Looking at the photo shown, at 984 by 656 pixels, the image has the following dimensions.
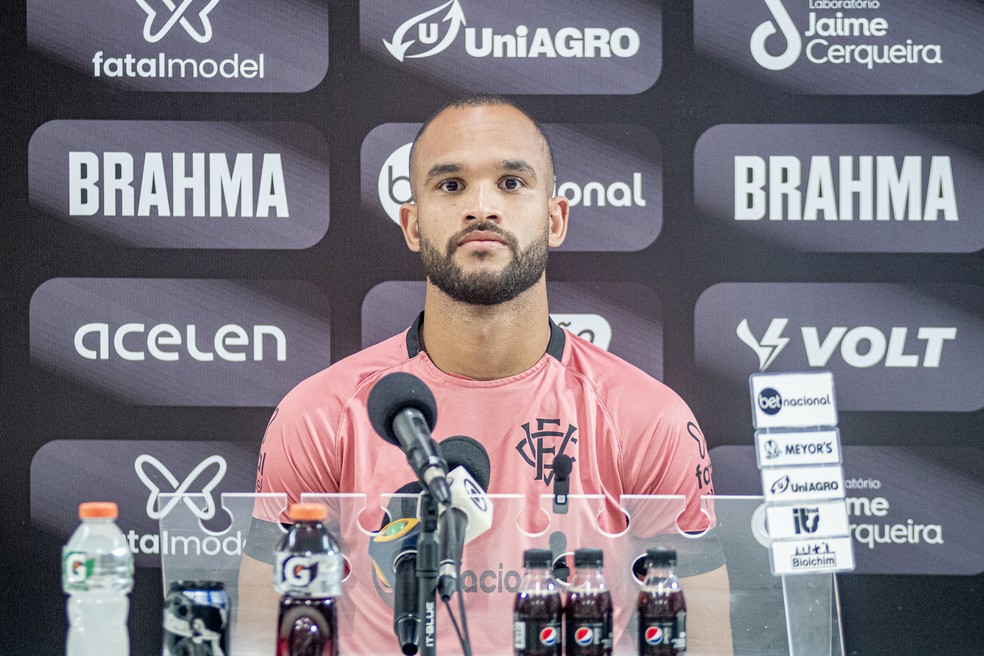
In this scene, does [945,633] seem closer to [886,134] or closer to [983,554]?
[983,554]

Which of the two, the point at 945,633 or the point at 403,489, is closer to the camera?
the point at 403,489

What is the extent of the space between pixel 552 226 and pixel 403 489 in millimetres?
768

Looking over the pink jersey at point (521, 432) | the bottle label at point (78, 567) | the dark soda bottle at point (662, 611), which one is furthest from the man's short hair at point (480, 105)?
the bottle label at point (78, 567)

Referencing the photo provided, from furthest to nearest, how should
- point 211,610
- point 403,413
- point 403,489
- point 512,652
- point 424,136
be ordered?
point 424,136 < point 403,489 < point 512,652 < point 211,610 < point 403,413

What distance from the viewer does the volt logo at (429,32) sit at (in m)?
2.59

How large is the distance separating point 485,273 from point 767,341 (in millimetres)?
745

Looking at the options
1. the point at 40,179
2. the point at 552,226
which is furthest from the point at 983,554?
the point at 40,179

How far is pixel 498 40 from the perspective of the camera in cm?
259

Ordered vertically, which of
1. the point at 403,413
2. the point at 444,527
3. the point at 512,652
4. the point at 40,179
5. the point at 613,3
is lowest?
the point at 512,652

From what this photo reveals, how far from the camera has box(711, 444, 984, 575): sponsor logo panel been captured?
2541mm

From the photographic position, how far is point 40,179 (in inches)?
104

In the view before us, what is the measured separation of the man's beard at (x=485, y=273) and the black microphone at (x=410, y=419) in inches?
39.4

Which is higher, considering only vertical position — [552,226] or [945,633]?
[552,226]

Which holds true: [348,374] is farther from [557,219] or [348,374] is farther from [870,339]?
[870,339]
